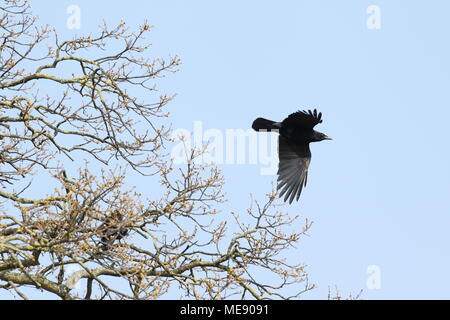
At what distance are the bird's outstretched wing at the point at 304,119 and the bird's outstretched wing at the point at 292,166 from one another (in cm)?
48

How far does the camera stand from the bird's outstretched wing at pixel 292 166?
45.5 ft

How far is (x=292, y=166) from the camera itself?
1440 centimetres

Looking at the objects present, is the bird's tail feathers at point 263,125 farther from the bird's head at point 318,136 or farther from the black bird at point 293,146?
the bird's head at point 318,136

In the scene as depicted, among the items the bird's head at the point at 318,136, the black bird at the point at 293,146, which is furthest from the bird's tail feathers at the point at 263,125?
the bird's head at the point at 318,136

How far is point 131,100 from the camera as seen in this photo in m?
13.1

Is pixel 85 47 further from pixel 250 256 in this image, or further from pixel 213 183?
pixel 250 256

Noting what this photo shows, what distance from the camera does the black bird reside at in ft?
45.5

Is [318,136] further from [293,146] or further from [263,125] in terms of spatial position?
[263,125]

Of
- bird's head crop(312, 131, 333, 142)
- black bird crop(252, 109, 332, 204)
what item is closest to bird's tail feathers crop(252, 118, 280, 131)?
black bird crop(252, 109, 332, 204)

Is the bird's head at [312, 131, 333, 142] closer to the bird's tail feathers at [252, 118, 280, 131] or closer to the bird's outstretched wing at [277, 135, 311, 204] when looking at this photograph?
the bird's outstretched wing at [277, 135, 311, 204]

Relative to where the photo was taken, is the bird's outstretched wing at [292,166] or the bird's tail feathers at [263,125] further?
the bird's tail feathers at [263,125]
